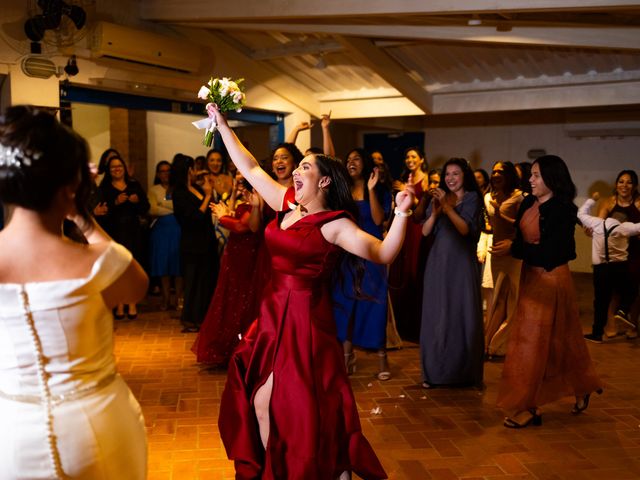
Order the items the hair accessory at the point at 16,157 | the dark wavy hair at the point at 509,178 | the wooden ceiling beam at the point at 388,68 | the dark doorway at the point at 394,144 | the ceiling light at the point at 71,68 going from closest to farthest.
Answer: the hair accessory at the point at 16,157 → the dark wavy hair at the point at 509,178 → the ceiling light at the point at 71,68 → the wooden ceiling beam at the point at 388,68 → the dark doorway at the point at 394,144

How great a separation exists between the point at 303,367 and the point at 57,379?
1.43 metres

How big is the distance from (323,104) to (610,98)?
444 centimetres

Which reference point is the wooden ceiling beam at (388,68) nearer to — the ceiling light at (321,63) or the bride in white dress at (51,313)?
the ceiling light at (321,63)

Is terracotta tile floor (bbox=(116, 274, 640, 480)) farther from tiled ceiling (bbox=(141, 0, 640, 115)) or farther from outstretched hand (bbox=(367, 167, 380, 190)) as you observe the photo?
tiled ceiling (bbox=(141, 0, 640, 115))

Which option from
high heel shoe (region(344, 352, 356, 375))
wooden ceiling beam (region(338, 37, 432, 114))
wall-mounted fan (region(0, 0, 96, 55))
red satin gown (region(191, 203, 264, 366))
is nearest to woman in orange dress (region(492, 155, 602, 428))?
high heel shoe (region(344, 352, 356, 375))

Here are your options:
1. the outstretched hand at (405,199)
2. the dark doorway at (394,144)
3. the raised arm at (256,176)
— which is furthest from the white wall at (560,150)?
the outstretched hand at (405,199)

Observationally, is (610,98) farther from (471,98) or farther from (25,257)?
(25,257)

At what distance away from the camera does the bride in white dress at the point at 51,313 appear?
1.58m

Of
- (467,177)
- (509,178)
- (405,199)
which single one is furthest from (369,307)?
(405,199)

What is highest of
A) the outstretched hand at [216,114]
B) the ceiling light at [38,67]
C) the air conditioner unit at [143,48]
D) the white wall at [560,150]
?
the air conditioner unit at [143,48]

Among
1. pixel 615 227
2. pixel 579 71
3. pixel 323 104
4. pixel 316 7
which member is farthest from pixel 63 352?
pixel 323 104

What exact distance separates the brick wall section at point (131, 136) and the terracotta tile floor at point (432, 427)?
18.4ft

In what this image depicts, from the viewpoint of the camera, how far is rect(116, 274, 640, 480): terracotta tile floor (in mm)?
3580

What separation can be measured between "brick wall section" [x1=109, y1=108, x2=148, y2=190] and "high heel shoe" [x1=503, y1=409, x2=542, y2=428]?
8019 millimetres
